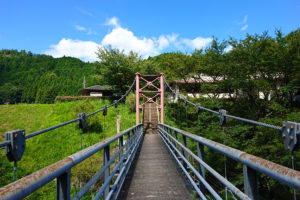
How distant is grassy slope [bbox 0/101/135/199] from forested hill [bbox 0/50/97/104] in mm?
17360

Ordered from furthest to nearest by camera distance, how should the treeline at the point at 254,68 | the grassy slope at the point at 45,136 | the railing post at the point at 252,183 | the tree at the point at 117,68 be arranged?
the tree at the point at 117,68
the grassy slope at the point at 45,136
the treeline at the point at 254,68
the railing post at the point at 252,183

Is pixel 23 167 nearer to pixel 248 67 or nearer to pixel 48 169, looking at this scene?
pixel 48 169

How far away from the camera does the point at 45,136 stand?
17312 millimetres

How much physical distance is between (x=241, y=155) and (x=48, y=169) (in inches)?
40.5

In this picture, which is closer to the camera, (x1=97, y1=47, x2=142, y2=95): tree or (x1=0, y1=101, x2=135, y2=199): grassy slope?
(x1=0, y1=101, x2=135, y2=199): grassy slope

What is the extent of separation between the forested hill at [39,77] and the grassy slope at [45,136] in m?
17.4

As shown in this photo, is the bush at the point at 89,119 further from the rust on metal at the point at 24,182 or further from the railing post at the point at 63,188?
the rust on metal at the point at 24,182

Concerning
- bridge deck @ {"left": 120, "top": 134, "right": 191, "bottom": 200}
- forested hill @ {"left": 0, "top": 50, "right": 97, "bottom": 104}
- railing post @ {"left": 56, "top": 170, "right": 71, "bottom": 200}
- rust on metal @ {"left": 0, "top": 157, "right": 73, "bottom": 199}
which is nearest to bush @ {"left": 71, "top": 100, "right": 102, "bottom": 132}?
bridge deck @ {"left": 120, "top": 134, "right": 191, "bottom": 200}

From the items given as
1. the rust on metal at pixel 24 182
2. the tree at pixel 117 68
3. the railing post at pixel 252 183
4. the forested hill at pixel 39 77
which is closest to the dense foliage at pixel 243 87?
the tree at pixel 117 68

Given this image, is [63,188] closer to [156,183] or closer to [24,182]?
[24,182]

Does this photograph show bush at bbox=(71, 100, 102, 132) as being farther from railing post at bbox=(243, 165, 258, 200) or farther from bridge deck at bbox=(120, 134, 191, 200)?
railing post at bbox=(243, 165, 258, 200)

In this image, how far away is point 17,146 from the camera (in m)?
1.19

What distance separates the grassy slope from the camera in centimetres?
1097

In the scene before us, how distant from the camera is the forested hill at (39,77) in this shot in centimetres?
5297
